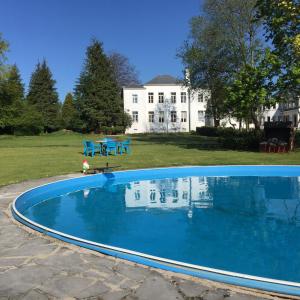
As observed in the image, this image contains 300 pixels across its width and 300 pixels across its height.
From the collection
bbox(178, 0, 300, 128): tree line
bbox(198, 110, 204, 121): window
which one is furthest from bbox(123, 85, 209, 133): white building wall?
bbox(178, 0, 300, 128): tree line

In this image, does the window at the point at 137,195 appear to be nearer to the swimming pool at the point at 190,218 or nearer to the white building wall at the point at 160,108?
the swimming pool at the point at 190,218

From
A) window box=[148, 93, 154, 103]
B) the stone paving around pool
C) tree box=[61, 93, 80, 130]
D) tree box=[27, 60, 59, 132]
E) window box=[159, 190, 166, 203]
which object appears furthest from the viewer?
tree box=[27, 60, 59, 132]

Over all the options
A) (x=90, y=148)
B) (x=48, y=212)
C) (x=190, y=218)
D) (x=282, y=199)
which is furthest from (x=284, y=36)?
(x=48, y=212)

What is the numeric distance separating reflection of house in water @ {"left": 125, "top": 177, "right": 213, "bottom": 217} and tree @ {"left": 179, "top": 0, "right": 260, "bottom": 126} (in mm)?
13944

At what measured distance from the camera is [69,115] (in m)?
57.5

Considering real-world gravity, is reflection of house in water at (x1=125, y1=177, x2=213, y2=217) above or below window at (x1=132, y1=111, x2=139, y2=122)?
below

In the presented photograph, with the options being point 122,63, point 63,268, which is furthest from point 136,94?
point 63,268

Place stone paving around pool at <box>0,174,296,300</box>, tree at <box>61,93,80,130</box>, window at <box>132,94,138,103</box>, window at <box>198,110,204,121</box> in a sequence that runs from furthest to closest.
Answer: window at <box>198,110,204,121</box> → window at <box>132,94,138,103</box> → tree at <box>61,93,80,130</box> → stone paving around pool at <box>0,174,296,300</box>

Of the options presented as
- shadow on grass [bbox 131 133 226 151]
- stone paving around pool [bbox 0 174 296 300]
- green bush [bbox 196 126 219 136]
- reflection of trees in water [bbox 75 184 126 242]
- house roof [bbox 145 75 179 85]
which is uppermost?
house roof [bbox 145 75 179 85]

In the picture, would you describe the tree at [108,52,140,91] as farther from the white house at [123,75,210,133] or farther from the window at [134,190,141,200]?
the window at [134,190,141,200]

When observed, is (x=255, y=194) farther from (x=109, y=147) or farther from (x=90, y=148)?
(x=90, y=148)

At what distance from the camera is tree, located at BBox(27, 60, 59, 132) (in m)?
53.5

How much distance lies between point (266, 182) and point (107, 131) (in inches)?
1452

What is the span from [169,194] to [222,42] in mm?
17008
